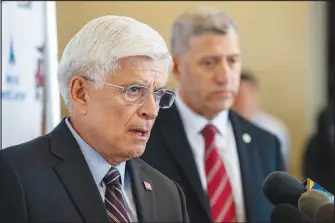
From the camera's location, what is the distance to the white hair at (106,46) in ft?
4.94

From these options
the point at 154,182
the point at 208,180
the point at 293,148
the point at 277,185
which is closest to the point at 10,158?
the point at 154,182

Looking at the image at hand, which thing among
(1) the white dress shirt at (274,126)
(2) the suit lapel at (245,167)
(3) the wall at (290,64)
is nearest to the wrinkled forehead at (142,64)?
(2) the suit lapel at (245,167)

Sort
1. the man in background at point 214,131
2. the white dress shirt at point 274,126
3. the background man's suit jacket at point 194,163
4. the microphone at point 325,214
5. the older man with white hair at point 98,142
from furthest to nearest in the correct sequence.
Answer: the white dress shirt at point 274,126
the man in background at point 214,131
the background man's suit jacket at point 194,163
the older man with white hair at point 98,142
the microphone at point 325,214

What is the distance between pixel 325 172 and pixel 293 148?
2.03 meters

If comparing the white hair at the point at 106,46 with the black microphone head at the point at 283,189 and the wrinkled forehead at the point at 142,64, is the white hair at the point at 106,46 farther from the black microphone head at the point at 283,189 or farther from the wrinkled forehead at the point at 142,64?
the black microphone head at the point at 283,189

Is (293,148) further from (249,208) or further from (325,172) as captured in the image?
(249,208)

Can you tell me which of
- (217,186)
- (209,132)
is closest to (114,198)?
(217,186)

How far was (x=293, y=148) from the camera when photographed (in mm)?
5453

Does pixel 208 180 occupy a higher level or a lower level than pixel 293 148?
higher

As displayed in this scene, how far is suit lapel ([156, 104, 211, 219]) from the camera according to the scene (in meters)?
2.04

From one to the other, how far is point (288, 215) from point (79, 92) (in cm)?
53

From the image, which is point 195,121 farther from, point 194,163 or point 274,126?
point 274,126

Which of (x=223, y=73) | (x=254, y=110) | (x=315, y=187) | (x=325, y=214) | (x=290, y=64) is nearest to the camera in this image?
(x=325, y=214)

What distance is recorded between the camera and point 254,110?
16.4 feet
